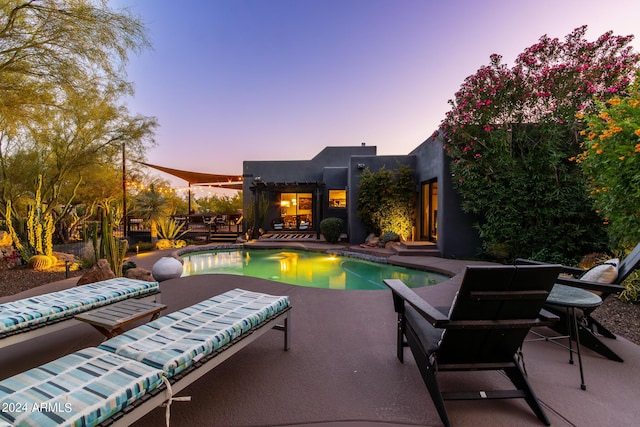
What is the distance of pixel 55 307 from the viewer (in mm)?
2639

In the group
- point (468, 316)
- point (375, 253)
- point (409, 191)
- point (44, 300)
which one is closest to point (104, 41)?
point (44, 300)

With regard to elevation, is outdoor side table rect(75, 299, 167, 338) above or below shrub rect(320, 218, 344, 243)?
below

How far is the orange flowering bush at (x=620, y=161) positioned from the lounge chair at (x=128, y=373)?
5.07 metres

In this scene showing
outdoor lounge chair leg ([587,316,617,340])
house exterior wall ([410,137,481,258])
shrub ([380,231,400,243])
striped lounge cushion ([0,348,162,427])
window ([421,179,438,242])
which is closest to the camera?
striped lounge cushion ([0,348,162,427])

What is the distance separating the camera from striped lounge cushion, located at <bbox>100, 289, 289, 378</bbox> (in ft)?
5.75

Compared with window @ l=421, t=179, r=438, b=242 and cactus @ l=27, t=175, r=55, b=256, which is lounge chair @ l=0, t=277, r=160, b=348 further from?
window @ l=421, t=179, r=438, b=242

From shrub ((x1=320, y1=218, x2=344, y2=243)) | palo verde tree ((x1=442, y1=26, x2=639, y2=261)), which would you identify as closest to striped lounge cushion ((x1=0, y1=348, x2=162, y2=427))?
palo verde tree ((x1=442, y1=26, x2=639, y2=261))

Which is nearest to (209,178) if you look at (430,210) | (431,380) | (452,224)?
(430,210)

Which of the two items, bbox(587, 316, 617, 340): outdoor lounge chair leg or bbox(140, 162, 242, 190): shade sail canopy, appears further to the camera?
bbox(140, 162, 242, 190): shade sail canopy

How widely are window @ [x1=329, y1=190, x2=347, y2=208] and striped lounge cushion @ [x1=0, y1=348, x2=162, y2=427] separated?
11.8m

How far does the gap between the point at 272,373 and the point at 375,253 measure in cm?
677

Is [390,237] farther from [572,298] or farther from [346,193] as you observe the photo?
[572,298]

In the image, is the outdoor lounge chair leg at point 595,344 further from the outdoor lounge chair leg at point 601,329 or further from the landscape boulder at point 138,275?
the landscape boulder at point 138,275

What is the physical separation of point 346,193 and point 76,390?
11849 mm
